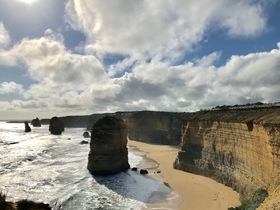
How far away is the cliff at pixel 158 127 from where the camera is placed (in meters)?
92.1

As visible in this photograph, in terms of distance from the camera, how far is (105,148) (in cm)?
4016

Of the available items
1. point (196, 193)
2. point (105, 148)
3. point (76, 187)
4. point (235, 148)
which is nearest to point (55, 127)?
point (105, 148)

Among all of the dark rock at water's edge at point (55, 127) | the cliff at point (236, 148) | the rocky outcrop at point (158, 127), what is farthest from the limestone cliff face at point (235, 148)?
the dark rock at water's edge at point (55, 127)

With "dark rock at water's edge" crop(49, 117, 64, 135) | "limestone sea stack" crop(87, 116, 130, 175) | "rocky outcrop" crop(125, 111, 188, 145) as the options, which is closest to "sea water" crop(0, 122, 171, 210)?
"limestone sea stack" crop(87, 116, 130, 175)

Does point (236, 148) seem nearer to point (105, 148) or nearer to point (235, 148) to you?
point (235, 148)

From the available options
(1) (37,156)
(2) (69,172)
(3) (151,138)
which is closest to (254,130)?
(2) (69,172)

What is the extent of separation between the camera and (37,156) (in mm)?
60906

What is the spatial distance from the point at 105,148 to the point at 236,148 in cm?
1729

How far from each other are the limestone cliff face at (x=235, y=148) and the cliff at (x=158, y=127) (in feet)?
145

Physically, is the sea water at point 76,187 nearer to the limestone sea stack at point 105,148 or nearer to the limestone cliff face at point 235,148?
the limestone sea stack at point 105,148

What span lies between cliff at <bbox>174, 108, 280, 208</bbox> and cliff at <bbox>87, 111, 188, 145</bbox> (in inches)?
1739

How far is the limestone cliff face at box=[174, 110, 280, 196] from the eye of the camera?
22.8 metres

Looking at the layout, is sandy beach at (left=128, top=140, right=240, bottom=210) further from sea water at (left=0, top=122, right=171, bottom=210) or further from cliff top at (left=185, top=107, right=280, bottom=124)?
cliff top at (left=185, top=107, right=280, bottom=124)

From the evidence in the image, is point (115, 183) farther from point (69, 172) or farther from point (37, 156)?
→ point (37, 156)
